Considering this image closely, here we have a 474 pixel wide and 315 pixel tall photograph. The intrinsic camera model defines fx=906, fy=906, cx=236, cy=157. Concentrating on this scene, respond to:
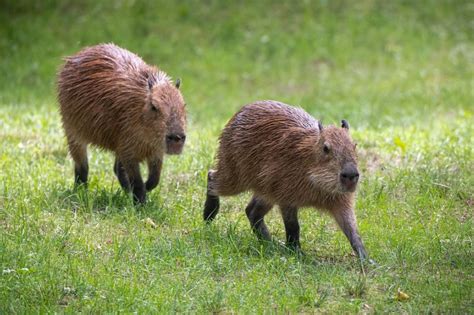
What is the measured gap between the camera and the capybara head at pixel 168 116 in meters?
7.46

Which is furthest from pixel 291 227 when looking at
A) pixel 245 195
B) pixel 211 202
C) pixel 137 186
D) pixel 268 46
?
pixel 268 46

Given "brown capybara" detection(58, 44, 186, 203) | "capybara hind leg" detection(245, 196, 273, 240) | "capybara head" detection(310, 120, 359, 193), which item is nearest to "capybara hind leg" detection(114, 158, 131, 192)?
"brown capybara" detection(58, 44, 186, 203)

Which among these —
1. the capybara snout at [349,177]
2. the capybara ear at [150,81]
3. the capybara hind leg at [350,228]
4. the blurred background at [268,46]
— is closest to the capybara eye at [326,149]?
the capybara snout at [349,177]

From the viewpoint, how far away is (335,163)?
6.38 m

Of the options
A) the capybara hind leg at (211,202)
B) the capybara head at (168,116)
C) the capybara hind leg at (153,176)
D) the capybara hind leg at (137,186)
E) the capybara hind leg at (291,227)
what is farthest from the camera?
the capybara hind leg at (153,176)

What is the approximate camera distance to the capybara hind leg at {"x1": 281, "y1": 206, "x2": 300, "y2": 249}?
6.66 meters

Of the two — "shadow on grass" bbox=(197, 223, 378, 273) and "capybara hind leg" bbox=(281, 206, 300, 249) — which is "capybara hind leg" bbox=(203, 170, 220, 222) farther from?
"capybara hind leg" bbox=(281, 206, 300, 249)

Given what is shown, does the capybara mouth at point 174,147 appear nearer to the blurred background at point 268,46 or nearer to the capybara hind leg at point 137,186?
the capybara hind leg at point 137,186

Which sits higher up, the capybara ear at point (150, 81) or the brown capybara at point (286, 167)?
the capybara ear at point (150, 81)

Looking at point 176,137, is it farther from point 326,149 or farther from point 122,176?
point 326,149

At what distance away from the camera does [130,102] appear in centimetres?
773

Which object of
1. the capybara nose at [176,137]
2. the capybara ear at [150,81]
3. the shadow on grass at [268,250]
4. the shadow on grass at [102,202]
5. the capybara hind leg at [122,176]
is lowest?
the shadow on grass at [102,202]

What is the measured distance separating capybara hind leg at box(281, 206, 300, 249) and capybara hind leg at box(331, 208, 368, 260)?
Result: 30cm

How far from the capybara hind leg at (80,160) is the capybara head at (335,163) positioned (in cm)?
257
